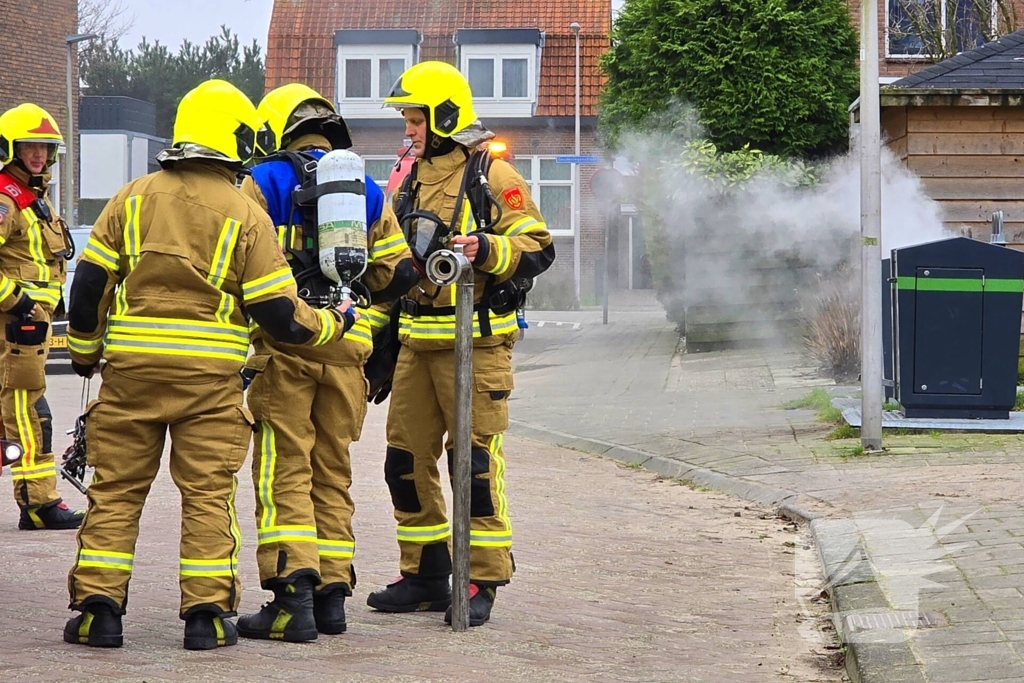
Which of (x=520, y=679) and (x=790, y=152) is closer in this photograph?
(x=520, y=679)

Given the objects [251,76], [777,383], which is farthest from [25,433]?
[251,76]

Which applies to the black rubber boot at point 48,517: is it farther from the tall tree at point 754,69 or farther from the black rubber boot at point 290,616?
the tall tree at point 754,69

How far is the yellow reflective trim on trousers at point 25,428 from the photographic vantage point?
7398mm

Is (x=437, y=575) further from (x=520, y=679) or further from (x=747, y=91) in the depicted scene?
(x=747, y=91)

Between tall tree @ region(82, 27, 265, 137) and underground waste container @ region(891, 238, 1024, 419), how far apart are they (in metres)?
47.3

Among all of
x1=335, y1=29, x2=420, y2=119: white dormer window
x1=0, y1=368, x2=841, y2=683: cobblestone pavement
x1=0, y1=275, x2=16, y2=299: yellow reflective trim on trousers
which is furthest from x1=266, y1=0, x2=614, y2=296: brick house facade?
x1=0, y1=275, x2=16, y2=299: yellow reflective trim on trousers

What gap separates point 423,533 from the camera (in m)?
5.58

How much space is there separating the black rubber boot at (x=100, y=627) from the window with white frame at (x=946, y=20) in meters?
21.5

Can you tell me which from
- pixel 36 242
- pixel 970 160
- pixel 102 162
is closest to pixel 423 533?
pixel 36 242

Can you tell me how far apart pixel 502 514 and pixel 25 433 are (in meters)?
3.12

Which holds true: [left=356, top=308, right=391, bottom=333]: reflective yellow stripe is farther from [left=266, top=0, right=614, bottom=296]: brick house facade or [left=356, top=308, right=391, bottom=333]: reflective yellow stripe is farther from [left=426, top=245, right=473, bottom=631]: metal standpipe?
[left=266, top=0, right=614, bottom=296]: brick house facade

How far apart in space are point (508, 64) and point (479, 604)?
34.2 metres

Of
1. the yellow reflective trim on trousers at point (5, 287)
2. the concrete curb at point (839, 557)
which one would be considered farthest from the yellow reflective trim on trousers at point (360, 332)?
the yellow reflective trim on trousers at point (5, 287)

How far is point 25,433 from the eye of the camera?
24.3ft
